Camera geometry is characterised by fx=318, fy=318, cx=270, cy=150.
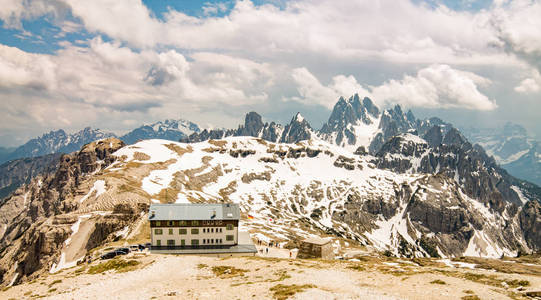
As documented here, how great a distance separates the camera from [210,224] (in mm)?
90750

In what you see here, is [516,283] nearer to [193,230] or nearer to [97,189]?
[193,230]

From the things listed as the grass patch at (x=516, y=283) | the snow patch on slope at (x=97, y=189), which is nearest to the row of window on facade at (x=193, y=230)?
the grass patch at (x=516, y=283)

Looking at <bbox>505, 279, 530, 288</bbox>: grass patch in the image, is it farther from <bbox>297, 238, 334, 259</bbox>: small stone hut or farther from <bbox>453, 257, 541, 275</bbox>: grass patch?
<bbox>453, 257, 541, 275</bbox>: grass patch

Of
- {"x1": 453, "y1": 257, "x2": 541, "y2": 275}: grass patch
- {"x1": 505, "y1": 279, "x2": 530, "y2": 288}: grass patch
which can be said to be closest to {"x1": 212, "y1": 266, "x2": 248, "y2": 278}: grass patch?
{"x1": 505, "y1": 279, "x2": 530, "y2": 288}: grass patch

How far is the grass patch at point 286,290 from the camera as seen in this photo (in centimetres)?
3631

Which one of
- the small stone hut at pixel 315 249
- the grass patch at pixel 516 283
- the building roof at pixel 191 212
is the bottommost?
the small stone hut at pixel 315 249

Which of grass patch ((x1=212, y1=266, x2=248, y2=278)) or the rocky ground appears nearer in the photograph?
the rocky ground

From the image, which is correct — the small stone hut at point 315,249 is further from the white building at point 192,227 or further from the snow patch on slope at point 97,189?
the snow patch on slope at point 97,189

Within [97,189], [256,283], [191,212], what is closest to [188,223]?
[191,212]

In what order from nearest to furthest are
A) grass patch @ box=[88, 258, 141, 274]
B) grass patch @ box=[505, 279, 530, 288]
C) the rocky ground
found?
the rocky ground, grass patch @ box=[505, 279, 530, 288], grass patch @ box=[88, 258, 141, 274]

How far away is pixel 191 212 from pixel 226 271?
3715cm

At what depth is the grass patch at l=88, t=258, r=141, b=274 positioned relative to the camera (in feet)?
194

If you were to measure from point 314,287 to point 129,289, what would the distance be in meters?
27.2

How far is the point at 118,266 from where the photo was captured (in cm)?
6150
